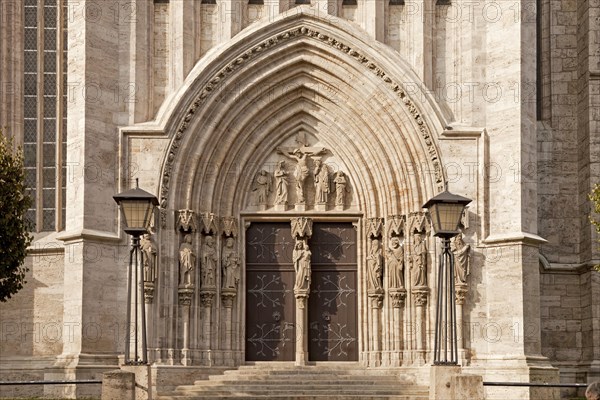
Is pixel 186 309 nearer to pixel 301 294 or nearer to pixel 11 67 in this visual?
pixel 301 294

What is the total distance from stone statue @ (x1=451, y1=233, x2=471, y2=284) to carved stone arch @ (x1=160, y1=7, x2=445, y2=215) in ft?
4.17

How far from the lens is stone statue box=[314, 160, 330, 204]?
84.4 ft

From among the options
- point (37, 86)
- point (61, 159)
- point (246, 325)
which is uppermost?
point (37, 86)

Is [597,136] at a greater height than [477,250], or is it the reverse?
[597,136]

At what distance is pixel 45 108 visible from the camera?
2741cm

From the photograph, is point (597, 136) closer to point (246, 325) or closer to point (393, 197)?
point (393, 197)

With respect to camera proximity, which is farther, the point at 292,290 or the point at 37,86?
the point at 37,86

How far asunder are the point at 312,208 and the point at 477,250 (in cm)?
388

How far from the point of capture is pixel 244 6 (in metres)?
25.4

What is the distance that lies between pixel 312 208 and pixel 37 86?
7.23 m

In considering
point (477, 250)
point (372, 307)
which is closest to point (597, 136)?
point (477, 250)

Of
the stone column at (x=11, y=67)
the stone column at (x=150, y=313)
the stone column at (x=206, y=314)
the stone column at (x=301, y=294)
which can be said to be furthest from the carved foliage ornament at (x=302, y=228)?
the stone column at (x=11, y=67)

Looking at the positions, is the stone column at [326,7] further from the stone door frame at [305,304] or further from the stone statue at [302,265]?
the stone statue at [302,265]

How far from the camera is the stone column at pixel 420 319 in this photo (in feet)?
79.8
